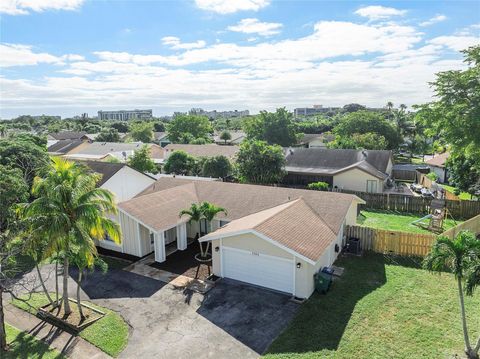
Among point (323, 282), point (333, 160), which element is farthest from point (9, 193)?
point (333, 160)

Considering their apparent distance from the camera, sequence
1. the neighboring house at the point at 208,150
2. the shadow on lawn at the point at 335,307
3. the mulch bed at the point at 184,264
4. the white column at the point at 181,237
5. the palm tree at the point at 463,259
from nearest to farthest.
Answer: the palm tree at the point at 463,259, the shadow on lawn at the point at 335,307, the mulch bed at the point at 184,264, the white column at the point at 181,237, the neighboring house at the point at 208,150

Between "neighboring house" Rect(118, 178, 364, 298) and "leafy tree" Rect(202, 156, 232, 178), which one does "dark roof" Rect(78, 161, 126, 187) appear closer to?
"neighboring house" Rect(118, 178, 364, 298)

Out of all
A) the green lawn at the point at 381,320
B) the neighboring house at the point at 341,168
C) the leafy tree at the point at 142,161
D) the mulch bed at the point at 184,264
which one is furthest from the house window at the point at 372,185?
the leafy tree at the point at 142,161

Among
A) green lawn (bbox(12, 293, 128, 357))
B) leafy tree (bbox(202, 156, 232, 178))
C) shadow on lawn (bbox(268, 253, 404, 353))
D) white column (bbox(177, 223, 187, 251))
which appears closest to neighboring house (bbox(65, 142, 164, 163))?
leafy tree (bbox(202, 156, 232, 178))

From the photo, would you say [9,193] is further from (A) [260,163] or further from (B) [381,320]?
(A) [260,163]

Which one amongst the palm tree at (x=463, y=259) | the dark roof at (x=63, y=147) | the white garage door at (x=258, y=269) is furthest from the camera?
the dark roof at (x=63, y=147)

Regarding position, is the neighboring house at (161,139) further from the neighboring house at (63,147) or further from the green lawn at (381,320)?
the green lawn at (381,320)

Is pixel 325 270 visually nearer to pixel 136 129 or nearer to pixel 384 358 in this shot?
pixel 384 358
